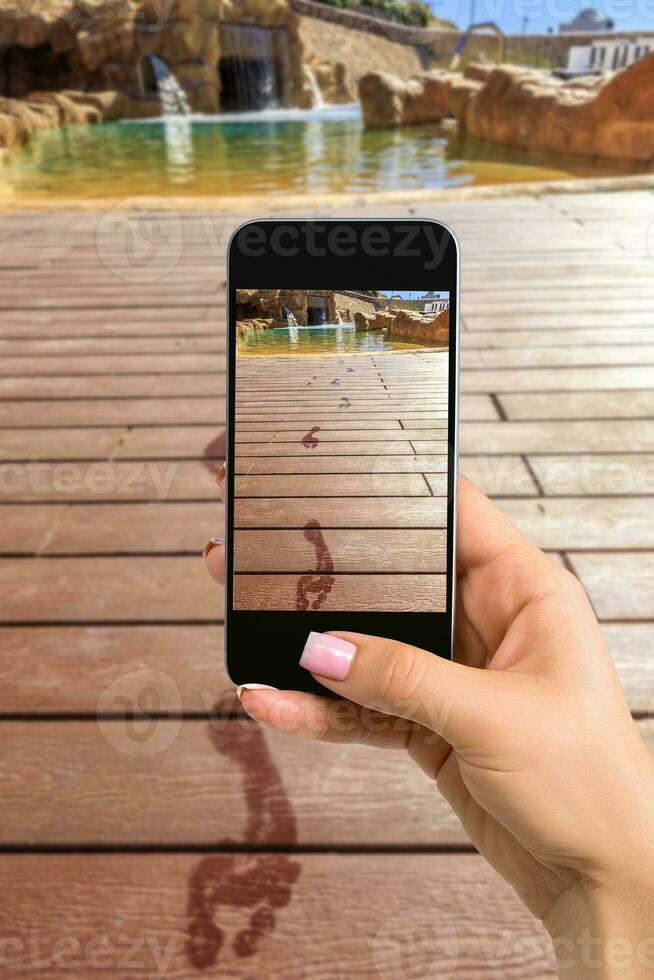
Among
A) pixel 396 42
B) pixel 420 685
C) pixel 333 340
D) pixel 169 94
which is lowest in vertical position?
pixel 169 94

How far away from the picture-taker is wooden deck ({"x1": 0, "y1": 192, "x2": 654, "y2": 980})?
74 cm

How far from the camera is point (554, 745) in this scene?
1.68 feet

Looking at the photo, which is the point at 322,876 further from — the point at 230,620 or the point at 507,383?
the point at 507,383

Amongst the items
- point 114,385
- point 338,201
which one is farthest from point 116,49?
point 114,385

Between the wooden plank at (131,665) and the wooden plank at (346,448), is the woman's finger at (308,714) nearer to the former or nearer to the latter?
the wooden plank at (346,448)

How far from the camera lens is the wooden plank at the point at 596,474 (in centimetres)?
134

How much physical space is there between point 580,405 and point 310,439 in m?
1.08

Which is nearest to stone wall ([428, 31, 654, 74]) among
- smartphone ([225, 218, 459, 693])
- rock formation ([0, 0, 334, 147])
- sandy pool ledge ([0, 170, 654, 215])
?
rock formation ([0, 0, 334, 147])

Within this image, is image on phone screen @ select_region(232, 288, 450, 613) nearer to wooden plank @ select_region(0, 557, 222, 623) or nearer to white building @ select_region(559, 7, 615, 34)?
wooden plank @ select_region(0, 557, 222, 623)

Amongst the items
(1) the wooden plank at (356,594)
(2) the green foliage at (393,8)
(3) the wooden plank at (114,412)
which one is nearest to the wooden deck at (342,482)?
(1) the wooden plank at (356,594)

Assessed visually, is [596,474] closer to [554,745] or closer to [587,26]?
[554,745]

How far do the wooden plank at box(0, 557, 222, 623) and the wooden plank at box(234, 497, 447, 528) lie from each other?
460 millimetres

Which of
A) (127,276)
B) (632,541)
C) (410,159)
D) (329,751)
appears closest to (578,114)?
(410,159)

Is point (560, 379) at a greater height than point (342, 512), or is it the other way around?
point (342, 512)
